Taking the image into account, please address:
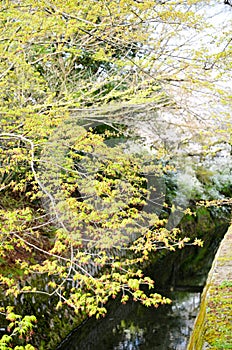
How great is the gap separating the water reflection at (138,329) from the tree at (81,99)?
0.95 m

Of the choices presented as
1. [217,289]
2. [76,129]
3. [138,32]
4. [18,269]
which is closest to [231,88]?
[138,32]

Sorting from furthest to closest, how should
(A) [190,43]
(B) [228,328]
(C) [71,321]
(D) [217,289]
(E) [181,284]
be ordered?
1. (E) [181,284]
2. (C) [71,321]
3. (A) [190,43]
4. (D) [217,289]
5. (B) [228,328]

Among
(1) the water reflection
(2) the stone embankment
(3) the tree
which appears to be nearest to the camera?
(2) the stone embankment

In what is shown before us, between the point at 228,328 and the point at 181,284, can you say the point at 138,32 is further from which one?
the point at 181,284

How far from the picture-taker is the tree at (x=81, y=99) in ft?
14.0

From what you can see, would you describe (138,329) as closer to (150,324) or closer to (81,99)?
(150,324)

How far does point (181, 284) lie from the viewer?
11164 mm

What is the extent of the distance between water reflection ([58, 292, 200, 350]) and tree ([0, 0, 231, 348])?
948mm

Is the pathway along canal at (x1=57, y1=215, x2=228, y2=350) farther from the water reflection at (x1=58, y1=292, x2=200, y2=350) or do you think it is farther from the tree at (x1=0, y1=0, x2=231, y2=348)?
the tree at (x1=0, y1=0, x2=231, y2=348)

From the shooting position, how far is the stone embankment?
327 cm

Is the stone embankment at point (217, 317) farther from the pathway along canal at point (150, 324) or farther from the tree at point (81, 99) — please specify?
the pathway along canal at point (150, 324)

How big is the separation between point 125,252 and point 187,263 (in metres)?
3.46

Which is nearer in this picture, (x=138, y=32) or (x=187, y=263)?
(x=138, y=32)

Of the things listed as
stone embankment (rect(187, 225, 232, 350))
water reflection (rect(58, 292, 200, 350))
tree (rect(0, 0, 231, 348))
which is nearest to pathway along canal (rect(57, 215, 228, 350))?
water reflection (rect(58, 292, 200, 350))
